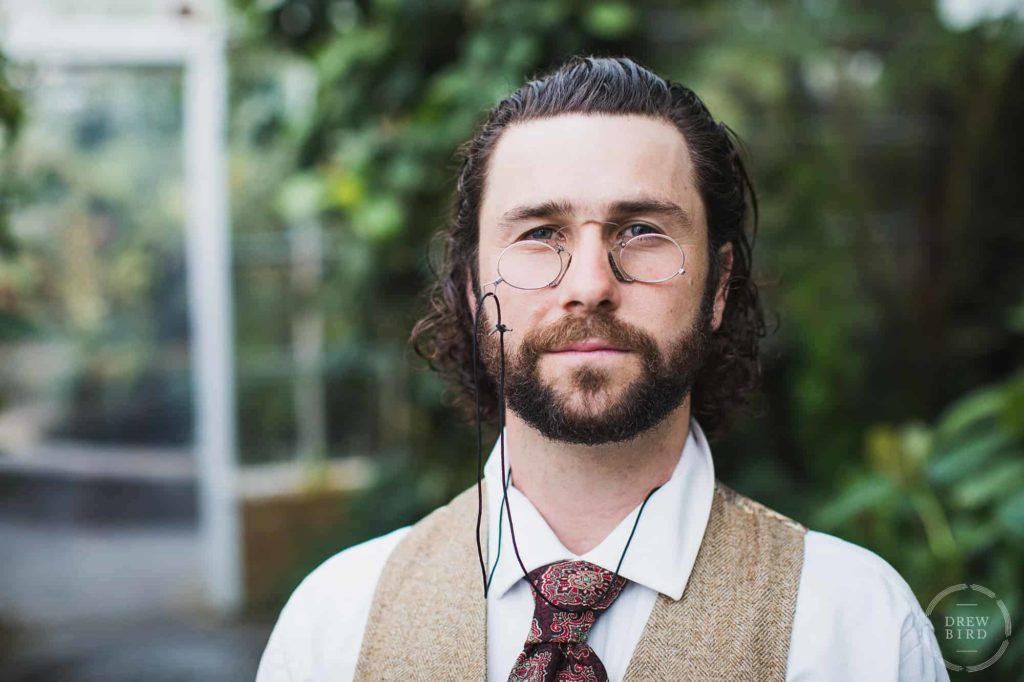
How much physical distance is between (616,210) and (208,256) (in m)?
4.16

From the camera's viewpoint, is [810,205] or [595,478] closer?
[595,478]

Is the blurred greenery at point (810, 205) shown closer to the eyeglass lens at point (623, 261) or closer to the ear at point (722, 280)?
the ear at point (722, 280)

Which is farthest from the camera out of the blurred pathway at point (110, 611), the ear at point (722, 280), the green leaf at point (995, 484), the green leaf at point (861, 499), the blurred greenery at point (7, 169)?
the blurred pathway at point (110, 611)

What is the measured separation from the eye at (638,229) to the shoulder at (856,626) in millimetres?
593

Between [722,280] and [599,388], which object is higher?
[722,280]

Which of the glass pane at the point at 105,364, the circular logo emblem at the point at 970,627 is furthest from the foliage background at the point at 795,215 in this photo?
the glass pane at the point at 105,364

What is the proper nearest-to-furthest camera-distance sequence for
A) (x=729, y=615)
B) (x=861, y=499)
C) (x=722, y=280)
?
(x=729, y=615) < (x=722, y=280) < (x=861, y=499)

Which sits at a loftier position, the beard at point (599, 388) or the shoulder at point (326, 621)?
the beard at point (599, 388)

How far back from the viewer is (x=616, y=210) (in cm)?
149

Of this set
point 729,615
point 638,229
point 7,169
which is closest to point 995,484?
point 729,615

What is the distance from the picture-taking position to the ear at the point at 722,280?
1.71 metres

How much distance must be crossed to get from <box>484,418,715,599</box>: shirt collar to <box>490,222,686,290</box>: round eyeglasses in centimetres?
33

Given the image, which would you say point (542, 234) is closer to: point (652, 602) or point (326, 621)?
point (652, 602)

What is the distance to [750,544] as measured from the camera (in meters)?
1.53
